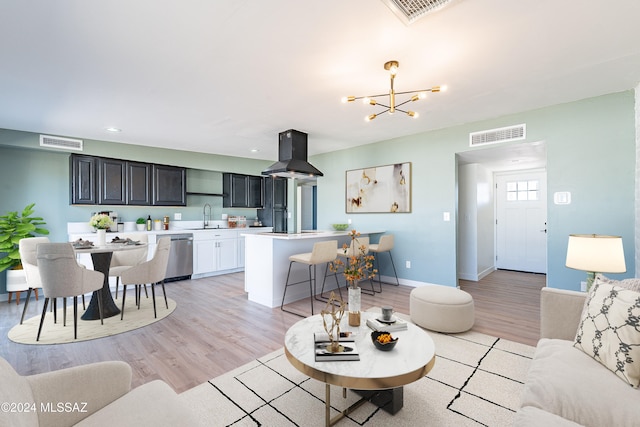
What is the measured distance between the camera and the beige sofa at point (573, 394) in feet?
3.80

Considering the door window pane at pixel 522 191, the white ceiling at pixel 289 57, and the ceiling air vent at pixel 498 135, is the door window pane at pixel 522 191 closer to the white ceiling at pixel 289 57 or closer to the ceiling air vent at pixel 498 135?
the ceiling air vent at pixel 498 135

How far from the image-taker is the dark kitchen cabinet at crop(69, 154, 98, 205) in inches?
186

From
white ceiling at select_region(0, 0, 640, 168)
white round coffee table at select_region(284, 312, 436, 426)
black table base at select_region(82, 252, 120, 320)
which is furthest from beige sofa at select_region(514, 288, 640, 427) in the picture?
black table base at select_region(82, 252, 120, 320)

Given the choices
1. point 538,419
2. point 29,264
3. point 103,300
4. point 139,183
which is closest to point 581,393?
point 538,419

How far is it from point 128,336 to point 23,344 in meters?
0.90

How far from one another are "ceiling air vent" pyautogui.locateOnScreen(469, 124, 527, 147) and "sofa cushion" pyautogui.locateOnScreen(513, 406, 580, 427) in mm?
3701

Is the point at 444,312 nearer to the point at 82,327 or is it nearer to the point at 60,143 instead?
the point at 82,327

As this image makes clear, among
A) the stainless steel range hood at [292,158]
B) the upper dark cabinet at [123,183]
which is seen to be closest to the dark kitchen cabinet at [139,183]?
the upper dark cabinet at [123,183]

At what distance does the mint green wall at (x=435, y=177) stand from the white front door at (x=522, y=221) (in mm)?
2814

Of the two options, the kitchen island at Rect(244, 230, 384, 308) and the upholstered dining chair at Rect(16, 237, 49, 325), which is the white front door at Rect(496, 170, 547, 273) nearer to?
the kitchen island at Rect(244, 230, 384, 308)

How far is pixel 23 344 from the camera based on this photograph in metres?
2.75

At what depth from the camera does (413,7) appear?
1867 millimetres

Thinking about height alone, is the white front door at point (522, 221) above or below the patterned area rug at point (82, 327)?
above

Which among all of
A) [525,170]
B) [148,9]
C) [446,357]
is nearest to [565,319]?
[446,357]
